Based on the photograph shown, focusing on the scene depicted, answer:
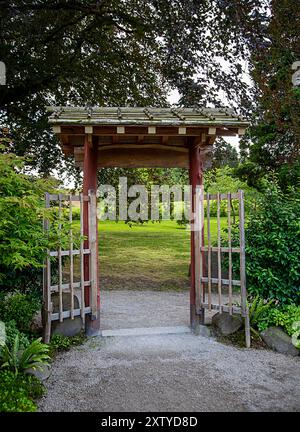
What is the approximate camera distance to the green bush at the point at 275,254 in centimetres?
499

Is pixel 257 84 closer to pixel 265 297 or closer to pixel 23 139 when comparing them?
pixel 265 297

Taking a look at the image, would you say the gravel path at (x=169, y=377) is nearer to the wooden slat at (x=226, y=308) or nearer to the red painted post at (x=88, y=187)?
the red painted post at (x=88, y=187)

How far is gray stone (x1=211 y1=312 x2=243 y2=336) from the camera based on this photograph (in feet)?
16.6

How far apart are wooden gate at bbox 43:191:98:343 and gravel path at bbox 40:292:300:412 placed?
1.61 ft

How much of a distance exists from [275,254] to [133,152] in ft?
8.21

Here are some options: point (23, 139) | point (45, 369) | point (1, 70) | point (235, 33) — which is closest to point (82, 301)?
point (45, 369)

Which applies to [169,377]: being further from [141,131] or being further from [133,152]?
[133,152]

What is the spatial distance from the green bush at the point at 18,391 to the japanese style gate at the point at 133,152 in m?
1.17

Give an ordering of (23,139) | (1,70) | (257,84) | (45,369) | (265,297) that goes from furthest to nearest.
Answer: (23,139) < (257,84) < (1,70) < (265,297) < (45,369)

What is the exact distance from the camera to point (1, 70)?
24.0 ft

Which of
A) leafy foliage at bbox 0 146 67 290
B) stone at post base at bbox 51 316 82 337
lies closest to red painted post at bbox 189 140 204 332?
stone at post base at bbox 51 316 82 337

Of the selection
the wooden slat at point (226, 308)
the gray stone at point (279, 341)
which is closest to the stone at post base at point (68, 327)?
the wooden slat at point (226, 308)

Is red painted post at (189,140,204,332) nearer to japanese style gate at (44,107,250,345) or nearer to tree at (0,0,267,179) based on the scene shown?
japanese style gate at (44,107,250,345)

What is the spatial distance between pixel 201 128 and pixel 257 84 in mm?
3549
